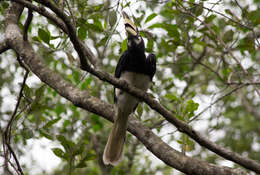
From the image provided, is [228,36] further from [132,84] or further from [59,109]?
[59,109]

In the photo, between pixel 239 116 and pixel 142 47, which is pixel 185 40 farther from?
pixel 239 116

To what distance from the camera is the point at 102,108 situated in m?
2.66

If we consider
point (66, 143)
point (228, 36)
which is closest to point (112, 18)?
point (66, 143)

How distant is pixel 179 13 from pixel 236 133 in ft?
18.5

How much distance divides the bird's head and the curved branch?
2.30 ft

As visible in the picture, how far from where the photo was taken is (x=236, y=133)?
8.50m

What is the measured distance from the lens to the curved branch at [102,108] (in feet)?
7.31

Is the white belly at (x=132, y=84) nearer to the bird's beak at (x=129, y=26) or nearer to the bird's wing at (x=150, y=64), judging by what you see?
the bird's wing at (x=150, y=64)

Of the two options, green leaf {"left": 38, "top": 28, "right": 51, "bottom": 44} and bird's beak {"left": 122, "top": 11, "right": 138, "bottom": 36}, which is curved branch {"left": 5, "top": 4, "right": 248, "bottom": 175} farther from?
bird's beak {"left": 122, "top": 11, "right": 138, "bottom": 36}

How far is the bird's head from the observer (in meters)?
2.96

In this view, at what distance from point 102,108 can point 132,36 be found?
81 cm

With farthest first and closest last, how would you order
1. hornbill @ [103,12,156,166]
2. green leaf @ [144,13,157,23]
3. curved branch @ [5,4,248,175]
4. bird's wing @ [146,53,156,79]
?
green leaf @ [144,13,157,23]
bird's wing @ [146,53,156,79]
hornbill @ [103,12,156,166]
curved branch @ [5,4,248,175]

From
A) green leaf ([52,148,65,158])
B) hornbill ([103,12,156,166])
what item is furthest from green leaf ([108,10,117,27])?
green leaf ([52,148,65,158])

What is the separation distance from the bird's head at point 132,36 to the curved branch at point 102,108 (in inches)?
27.5
